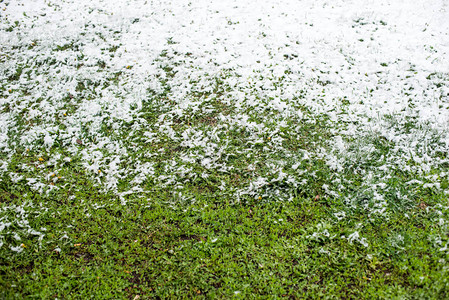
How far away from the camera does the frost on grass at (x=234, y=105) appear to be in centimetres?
427

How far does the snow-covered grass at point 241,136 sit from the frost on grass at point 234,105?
1.2 inches

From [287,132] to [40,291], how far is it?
13.6 ft

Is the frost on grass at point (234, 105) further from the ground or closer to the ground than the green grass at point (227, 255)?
further from the ground

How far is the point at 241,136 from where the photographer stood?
4965 mm

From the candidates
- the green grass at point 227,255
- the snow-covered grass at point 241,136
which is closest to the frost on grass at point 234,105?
the snow-covered grass at point 241,136

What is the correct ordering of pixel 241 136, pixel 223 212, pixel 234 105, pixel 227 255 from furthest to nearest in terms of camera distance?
pixel 234 105 → pixel 241 136 → pixel 223 212 → pixel 227 255

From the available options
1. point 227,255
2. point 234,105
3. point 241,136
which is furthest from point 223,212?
point 234,105

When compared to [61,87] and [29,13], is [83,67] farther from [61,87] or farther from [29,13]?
[29,13]

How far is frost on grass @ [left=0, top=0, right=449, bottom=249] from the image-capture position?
4266 mm

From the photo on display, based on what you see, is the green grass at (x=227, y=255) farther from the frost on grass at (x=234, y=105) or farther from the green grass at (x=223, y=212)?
the frost on grass at (x=234, y=105)

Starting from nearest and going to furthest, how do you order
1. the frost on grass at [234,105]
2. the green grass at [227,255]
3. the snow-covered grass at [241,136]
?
the green grass at [227,255] < the snow-covered grass at [241,136] < the frost on grass at [234,105]

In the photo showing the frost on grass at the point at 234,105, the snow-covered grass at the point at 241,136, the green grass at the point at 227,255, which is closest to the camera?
the green grass at the point at 227,255

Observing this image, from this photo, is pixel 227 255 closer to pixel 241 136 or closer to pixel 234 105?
pixel 241 136

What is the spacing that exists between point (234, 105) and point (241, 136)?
838 millimetres
